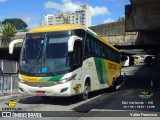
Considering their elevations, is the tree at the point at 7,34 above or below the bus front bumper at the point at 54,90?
above

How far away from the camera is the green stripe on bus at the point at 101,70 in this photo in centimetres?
1783

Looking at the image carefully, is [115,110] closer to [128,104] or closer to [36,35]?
[128,104]

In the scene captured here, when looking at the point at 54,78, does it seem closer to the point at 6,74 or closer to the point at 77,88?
the point at 77,88

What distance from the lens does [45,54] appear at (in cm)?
1387

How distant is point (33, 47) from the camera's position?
559 inches

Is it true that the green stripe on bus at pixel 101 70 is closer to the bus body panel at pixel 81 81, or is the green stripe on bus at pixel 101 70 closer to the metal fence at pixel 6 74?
the bus body panel at pixel 81 81

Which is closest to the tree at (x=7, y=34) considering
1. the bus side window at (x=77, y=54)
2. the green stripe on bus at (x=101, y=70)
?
the green stripe on bus at (x=101, y=70)

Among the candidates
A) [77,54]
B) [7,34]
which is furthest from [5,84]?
[7,34]

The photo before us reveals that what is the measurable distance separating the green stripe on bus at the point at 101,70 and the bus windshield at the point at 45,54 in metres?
3.82

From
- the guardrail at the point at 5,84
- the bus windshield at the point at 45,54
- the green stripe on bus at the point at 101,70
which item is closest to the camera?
the bus windshield at the point at 45,54

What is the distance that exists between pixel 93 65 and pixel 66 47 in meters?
3.42

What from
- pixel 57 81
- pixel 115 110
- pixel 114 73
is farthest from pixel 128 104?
pixel 114 73

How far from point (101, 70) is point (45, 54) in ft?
18.5

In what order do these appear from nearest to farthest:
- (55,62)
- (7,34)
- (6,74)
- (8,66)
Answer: (55,62) → (8,66) → (6,74) → (7,34)
